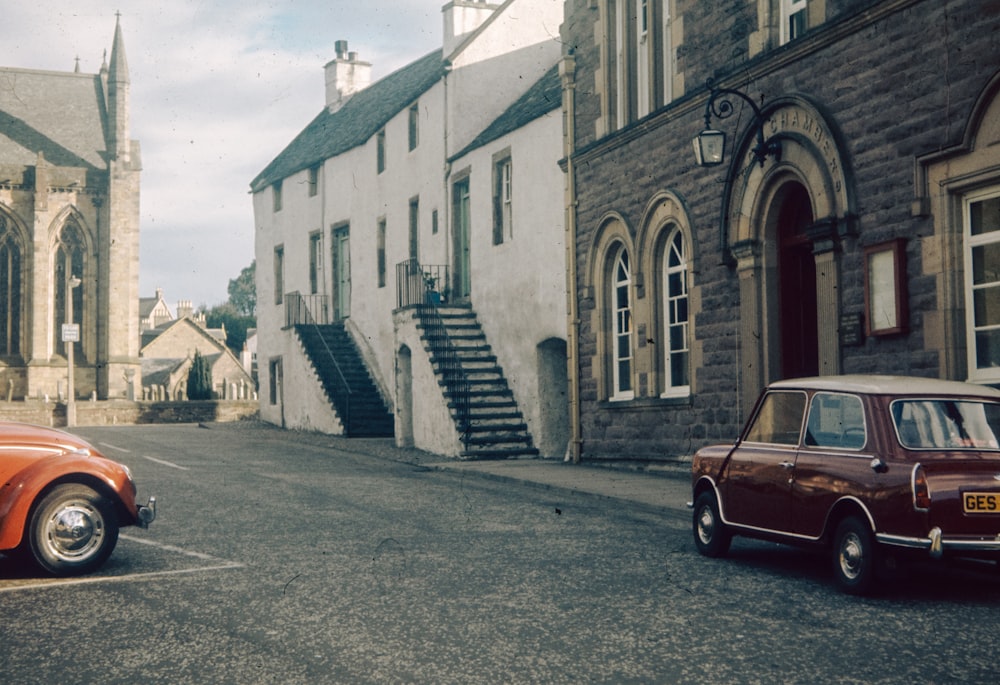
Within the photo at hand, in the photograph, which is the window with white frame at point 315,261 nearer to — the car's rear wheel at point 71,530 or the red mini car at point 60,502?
the red mini car at point 60,502

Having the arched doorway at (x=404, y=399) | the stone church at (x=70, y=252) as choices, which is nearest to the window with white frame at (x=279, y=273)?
the arched doorway at (x=404, y=399)

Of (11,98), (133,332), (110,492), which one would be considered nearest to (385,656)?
(110,492)

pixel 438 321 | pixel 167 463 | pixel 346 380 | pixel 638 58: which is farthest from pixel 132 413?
pixel 638 58

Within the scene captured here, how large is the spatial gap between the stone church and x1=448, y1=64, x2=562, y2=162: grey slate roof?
113 ft

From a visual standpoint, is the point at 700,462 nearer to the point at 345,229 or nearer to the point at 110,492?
the point at 110,492

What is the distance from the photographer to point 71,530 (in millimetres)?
8680

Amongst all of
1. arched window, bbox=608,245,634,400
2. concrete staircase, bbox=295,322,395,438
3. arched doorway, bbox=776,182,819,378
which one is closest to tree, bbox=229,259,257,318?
concrete staircase, bbox=295,322,395,438

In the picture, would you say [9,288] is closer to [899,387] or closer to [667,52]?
[667,52]

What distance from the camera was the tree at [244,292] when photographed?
125 meters

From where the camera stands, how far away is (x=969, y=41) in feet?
38.9

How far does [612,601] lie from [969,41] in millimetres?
7358

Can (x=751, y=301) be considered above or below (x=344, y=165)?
below

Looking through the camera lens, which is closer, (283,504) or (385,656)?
(385,656)

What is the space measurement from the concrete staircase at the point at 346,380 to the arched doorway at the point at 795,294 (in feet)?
57.0
